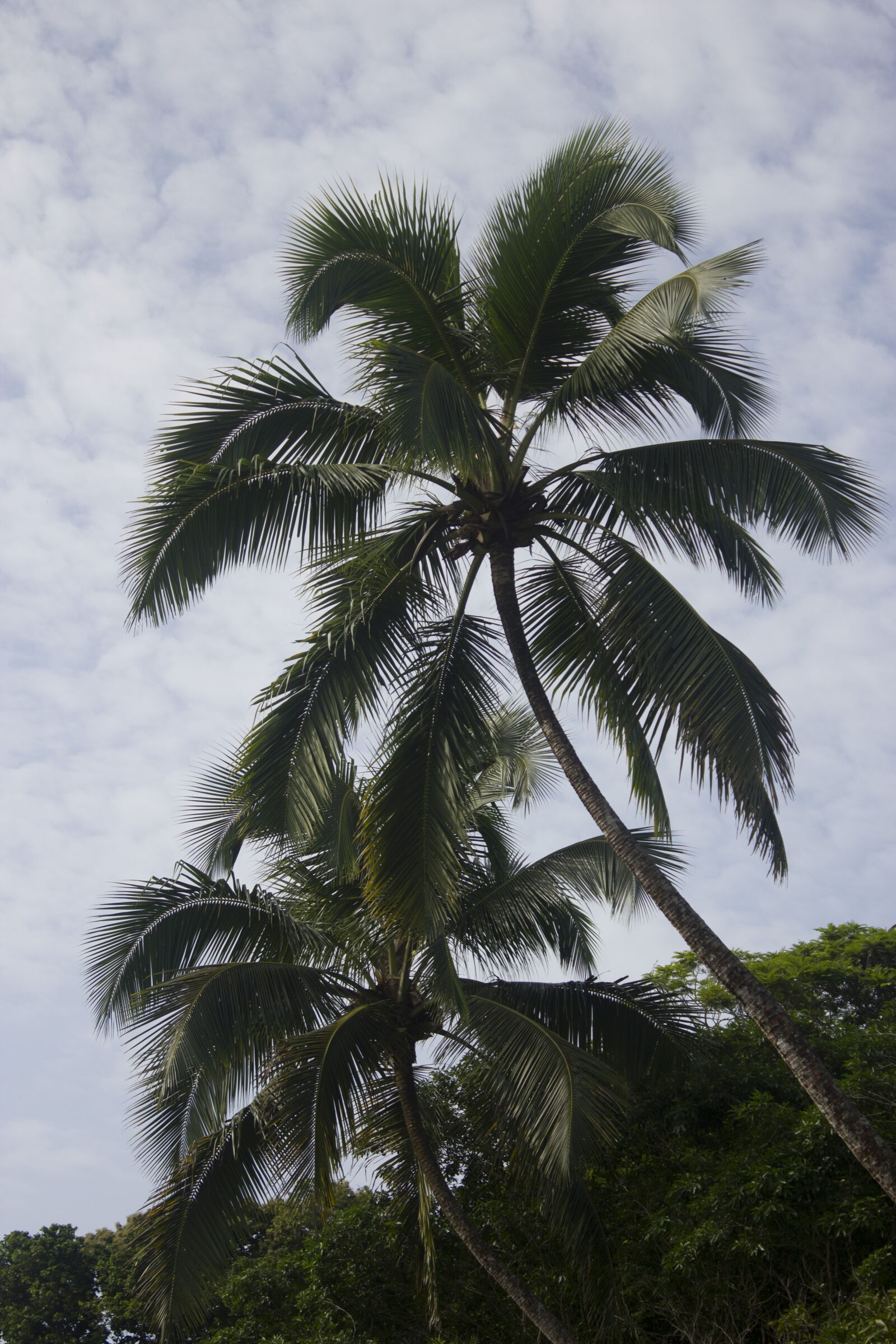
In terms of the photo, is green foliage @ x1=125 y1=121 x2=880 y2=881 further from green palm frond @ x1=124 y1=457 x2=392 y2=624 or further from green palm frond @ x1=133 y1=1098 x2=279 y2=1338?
green palm frond @ x1=133 y1=1098 x2=279 y2=1338

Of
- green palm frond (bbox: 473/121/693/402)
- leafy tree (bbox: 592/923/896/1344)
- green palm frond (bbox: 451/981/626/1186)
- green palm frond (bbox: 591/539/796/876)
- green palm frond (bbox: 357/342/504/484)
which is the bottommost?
leafy tree (bbox: 592/923/896/1344)

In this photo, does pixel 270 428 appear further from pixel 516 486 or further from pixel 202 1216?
pixel 202 1216

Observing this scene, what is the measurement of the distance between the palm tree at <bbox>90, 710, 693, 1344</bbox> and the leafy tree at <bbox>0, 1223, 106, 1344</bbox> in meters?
9.97

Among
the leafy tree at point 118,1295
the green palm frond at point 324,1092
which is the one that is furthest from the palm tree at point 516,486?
the leafy tree at point 118,1295

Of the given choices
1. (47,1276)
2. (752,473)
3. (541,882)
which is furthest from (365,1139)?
(47,1276)

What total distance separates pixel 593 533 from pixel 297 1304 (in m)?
8.94

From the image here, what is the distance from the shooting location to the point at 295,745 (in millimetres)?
7688

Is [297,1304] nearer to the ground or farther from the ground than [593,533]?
nearer to the ground

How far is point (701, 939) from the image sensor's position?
6.99 meters

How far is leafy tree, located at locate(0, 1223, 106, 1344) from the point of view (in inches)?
703

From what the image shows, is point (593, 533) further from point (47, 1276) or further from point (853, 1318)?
point (47, 1276)

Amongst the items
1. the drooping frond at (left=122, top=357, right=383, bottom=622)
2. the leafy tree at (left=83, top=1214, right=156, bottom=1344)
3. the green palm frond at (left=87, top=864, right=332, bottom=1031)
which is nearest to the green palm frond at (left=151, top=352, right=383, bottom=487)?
the drooping frond at (left=122, top=357, right=383, bottom=622)

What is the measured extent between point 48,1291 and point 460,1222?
11.9 meters

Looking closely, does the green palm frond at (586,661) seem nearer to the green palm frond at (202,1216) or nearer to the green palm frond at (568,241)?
the green palm frond at (568,241)
